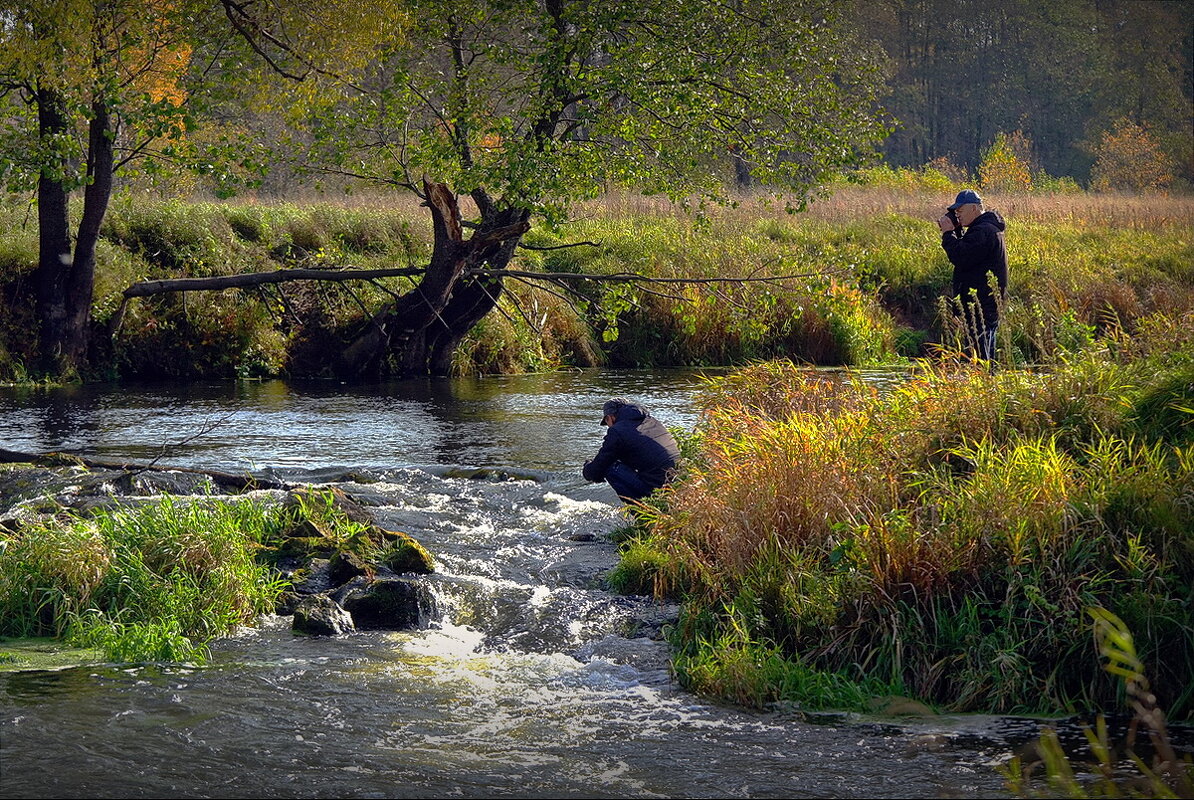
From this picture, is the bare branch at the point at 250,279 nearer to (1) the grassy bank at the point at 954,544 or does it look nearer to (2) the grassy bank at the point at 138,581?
(2) the grassy bank at the point at 138,581

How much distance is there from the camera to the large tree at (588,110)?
54.3 ft

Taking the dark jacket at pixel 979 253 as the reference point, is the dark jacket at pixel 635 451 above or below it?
below

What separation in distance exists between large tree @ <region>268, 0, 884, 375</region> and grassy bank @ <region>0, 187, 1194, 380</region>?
1.30 metres

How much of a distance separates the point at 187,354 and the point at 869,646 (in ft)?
50.1

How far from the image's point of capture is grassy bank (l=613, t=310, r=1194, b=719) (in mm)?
6262

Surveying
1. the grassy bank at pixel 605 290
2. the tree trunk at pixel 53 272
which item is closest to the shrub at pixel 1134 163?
the grassy bank at pixel 605 290

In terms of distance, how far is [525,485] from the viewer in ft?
39.2

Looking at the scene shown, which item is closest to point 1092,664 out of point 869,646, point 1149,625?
point 1149,625

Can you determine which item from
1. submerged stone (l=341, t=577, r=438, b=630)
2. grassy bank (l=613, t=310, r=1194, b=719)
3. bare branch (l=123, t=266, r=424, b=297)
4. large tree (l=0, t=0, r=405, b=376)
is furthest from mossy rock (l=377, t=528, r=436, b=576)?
bare branch (l=123, t=266, r=424, b=297)

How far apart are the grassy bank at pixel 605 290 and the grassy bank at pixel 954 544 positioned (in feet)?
26.4

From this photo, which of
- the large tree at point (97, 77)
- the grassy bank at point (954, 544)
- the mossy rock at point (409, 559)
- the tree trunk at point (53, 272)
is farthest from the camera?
the tree trunk at point (53, 272)

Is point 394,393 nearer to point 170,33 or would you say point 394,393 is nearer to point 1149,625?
point 170,33

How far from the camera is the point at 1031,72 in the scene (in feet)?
237

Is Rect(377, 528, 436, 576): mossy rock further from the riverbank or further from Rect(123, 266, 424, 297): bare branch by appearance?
Rect(123, 266, 424, 297): bare branch
